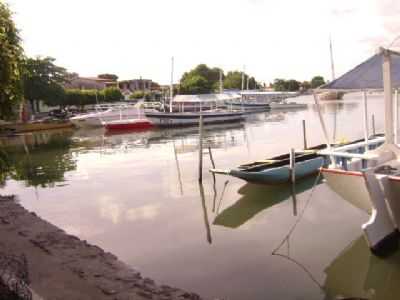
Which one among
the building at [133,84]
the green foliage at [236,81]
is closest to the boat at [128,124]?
the building at [133,84]

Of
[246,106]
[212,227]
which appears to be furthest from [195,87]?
[212,227]

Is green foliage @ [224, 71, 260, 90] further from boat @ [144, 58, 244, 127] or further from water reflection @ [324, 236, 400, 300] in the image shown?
water reflection @ [324, 236, 400, 300]

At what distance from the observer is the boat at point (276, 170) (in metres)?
14.6

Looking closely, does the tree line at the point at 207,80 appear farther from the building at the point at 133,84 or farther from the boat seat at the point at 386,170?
the boat seat at the point at 386,170

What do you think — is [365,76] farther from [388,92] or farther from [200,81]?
[200,81]

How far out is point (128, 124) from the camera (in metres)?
48.3

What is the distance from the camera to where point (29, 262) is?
820 cm

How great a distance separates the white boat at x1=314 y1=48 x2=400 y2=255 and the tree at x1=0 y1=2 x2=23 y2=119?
21.9 feet

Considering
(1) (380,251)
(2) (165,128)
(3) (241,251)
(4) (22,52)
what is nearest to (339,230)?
(1) (380,251)

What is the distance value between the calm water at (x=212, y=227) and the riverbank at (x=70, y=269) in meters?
0.97

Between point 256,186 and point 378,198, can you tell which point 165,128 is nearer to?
point 256,186

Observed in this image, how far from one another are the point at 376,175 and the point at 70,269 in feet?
20.8

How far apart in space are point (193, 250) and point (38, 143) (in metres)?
30.7

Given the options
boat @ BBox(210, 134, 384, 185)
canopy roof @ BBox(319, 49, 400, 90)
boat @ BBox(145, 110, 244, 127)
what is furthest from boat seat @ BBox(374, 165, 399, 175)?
boat @ BBox(145, 110, 244, 127)
